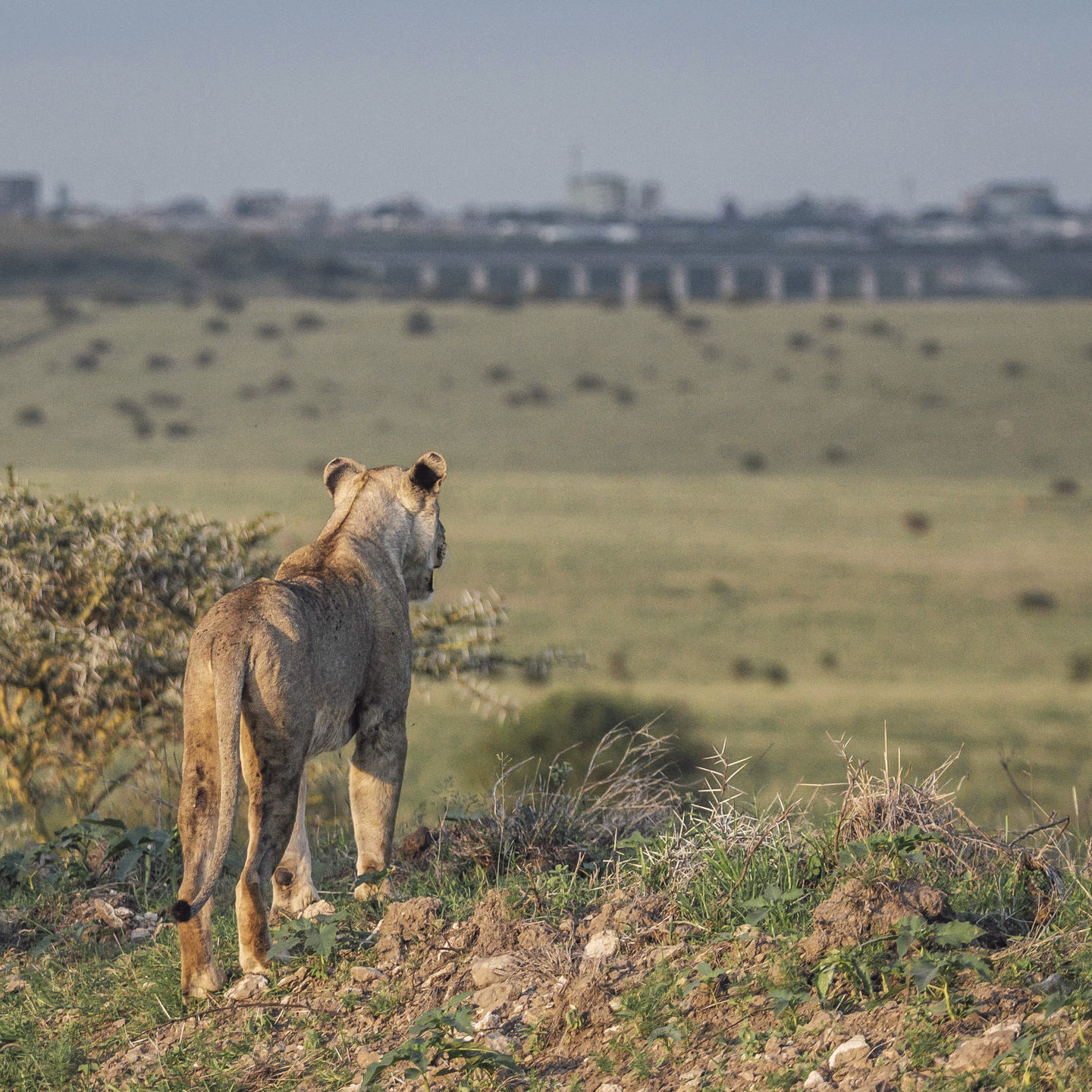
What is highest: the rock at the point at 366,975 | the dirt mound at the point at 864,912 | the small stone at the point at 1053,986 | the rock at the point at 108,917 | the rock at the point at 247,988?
the dirt mound at the point at 864,912

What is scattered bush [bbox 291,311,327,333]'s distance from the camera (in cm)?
8981

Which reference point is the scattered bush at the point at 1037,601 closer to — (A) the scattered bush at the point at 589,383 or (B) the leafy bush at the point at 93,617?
(B) the leafy bush at the point at 93,617

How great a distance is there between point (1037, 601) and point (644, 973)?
41268mm

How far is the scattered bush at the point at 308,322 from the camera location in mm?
89812

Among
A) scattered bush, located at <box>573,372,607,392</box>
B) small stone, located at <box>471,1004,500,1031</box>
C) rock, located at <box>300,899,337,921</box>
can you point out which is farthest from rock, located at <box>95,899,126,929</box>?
scattered bush, located at <box>573,372,607,392</box>

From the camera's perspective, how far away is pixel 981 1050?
4.72m

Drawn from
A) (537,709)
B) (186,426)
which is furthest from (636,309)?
(537,709)

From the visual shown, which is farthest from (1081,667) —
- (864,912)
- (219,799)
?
(219,799)

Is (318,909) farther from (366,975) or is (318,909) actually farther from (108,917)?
(108,917)

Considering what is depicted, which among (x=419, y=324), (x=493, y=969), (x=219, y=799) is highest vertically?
(x=419, y=324)

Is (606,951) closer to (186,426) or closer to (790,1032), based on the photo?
(790,1032)

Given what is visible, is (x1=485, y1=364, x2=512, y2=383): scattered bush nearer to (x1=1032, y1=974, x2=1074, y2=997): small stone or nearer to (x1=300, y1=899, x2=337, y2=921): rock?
(x1=300, y1=899, x2=337, y2=921): rock

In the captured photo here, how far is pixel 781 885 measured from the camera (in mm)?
5887

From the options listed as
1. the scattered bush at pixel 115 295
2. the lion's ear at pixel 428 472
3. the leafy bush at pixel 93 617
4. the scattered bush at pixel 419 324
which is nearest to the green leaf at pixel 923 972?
the lion's ear at pixel 428 472
